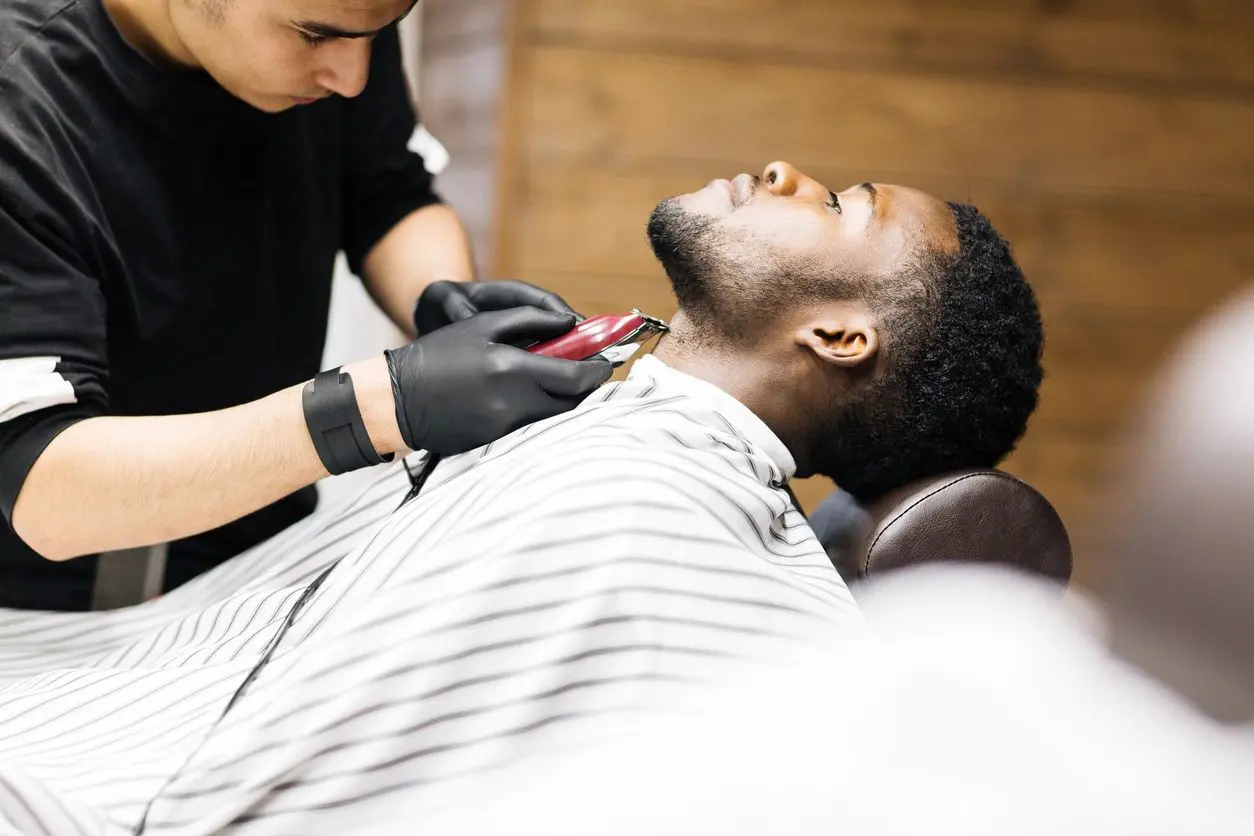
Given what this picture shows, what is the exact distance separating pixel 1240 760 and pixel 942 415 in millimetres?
766

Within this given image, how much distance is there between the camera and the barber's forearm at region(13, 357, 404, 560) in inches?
46.4

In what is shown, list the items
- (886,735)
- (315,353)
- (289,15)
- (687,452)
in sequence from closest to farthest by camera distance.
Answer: (886,735)
(687,452)
(289,15)
(315,353)

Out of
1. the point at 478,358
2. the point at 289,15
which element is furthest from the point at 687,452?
the point at 289,15

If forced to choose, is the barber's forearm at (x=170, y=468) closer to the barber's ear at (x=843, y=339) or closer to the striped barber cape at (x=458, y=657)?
the striped barber cape at (x=458, y=657)

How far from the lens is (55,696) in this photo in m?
1.21

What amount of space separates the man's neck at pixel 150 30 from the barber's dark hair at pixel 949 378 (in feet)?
3.42

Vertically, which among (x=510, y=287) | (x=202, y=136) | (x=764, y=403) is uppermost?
(x=202, y=136)

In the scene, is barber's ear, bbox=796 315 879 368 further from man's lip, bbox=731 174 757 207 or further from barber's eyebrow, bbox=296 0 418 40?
barber's eyebrow, bbox=296 0 418 40

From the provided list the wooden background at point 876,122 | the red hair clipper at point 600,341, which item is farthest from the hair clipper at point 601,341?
the wooden background at point 876,122

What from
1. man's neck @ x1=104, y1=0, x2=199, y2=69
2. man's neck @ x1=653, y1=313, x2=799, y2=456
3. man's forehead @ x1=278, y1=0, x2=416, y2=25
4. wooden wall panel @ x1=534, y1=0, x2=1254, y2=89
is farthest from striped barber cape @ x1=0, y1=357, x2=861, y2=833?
wooden wall panel @ x1=534, y1=0, x2=1254, y2=89

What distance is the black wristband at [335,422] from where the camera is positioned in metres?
1.20

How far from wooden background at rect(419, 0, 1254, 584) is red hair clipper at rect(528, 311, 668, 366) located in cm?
150

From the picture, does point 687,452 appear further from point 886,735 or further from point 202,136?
point 202,136

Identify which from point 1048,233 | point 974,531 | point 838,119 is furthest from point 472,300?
point 1048,233
